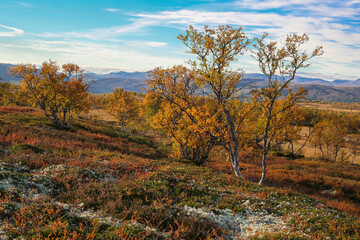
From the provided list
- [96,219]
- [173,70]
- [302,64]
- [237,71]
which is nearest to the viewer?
[96,219]

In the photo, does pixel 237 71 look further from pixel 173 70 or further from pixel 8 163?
pixel 8 163

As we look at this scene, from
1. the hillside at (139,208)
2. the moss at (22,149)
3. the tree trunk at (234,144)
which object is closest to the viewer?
the hillside at (139,208)

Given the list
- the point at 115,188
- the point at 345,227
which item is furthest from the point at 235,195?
the point at 115,188

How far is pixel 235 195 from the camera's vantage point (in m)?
10.8

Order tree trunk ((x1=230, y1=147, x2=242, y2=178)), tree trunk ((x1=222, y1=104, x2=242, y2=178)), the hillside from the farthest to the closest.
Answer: tree trunk ((x1=230, y1=147, x2=242, y2=178)), tree trunk ((x1=222, y1=104, x2=242, y2=178)), the hillside

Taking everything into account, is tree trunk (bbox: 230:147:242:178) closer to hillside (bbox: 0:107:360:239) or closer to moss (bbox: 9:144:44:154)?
hillside (bbox: 0:107:360:239)

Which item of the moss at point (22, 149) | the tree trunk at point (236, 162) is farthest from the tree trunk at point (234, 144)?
the moss at point (22, 149)

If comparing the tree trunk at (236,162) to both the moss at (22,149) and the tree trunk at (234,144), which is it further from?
the moss at (22,149)

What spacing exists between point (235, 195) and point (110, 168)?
26.4ft

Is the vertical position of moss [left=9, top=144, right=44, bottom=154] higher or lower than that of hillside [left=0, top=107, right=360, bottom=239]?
higher

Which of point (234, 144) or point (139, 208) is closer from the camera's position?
point (139, 208)

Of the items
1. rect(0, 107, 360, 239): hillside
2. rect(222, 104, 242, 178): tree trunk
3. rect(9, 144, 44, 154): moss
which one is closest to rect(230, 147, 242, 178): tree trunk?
rect(222, 104, 242, 178): tree trunk

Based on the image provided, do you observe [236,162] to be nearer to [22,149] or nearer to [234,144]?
[234,144]

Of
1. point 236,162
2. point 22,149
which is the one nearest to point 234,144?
point 236,162
